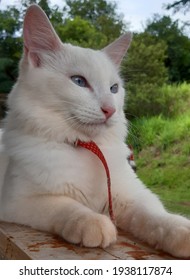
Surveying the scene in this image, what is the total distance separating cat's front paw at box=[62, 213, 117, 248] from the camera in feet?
2.28

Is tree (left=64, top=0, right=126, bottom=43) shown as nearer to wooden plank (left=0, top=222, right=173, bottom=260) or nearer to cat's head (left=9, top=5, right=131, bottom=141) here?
cat's head (left=9, top=5, right=131, bottom=141)

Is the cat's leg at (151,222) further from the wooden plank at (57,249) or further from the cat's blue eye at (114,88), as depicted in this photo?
the cat's blue eye at (114,88)

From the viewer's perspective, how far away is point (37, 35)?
955mm

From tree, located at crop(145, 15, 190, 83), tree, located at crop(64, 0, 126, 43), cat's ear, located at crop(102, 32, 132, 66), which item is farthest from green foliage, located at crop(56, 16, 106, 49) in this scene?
cat's ear, located at crop(102, 32, 132, 66)

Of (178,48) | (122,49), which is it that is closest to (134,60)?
(178,48)

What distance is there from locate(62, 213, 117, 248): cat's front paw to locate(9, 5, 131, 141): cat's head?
0.24 m

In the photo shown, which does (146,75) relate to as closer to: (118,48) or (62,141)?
(118,48)

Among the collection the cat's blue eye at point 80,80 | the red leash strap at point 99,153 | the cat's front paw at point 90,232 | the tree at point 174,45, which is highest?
the tree at point 174,45

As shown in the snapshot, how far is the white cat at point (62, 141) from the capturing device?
0.85m

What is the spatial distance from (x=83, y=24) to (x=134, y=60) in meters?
0.92

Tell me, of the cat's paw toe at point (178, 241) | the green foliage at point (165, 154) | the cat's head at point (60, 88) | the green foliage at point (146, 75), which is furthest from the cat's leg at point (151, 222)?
the green foliage at point (146, 75)

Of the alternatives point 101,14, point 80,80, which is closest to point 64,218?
point 80,80

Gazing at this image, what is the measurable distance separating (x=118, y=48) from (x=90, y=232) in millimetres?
594

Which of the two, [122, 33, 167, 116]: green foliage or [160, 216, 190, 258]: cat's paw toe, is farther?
[122, 33, 167, 116]: green foliage
